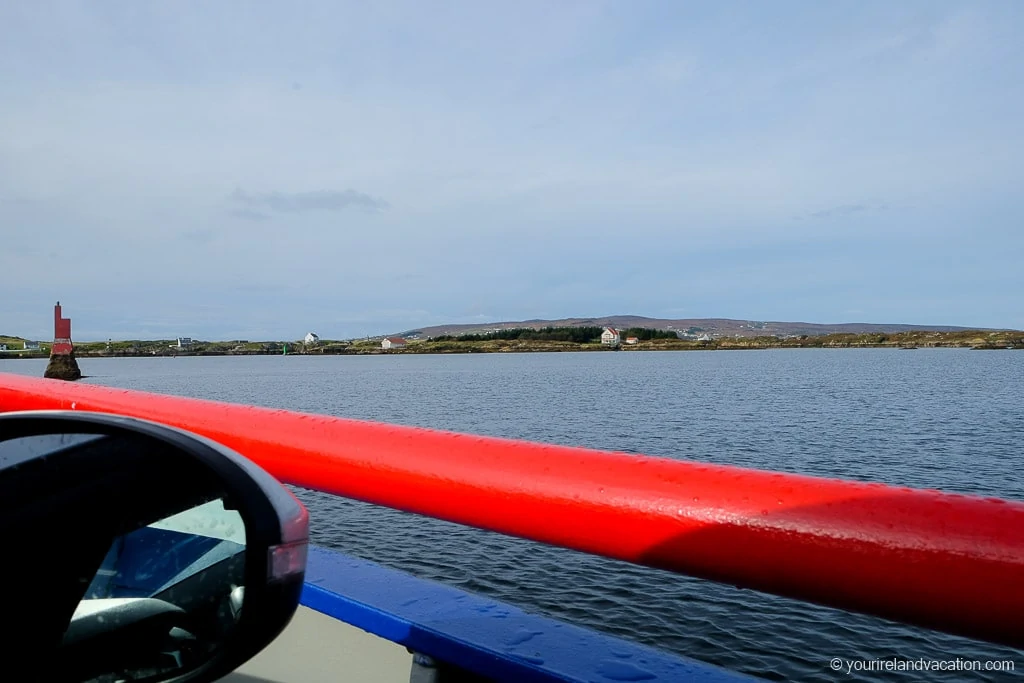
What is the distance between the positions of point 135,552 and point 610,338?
Result: 629 feet

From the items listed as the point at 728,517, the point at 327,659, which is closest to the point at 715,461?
the point at 327,659

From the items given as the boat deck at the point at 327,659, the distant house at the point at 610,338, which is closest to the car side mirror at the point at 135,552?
the boat deck at the point at 327,659

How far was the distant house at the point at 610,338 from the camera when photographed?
7495 inches

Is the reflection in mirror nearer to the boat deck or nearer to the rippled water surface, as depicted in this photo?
the boat deck

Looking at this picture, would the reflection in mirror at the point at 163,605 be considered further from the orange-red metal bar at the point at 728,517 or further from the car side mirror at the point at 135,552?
the orange-red metal bar at the point at 728,517

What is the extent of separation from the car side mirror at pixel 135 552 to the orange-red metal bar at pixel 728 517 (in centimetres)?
71

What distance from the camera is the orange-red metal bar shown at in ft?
3.87

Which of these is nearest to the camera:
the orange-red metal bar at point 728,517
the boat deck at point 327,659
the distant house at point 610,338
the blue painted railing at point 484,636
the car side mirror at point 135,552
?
the car side mirror at point 135,552

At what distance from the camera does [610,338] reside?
191125 mm

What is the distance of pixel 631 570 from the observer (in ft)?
37.1

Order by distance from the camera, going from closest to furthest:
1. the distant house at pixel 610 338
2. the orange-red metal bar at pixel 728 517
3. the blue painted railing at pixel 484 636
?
the orange-red metal bar at pixel 728 517 < the blue painted railing at pixel 484 636 < the distant house at pixel 610 338

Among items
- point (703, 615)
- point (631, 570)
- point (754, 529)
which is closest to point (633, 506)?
point (754, 529)

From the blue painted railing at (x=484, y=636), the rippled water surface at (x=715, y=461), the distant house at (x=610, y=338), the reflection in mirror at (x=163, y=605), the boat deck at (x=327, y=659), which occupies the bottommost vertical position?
the rippled water surface at (x=715, y=461)

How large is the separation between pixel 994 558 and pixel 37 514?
56.6 inches
